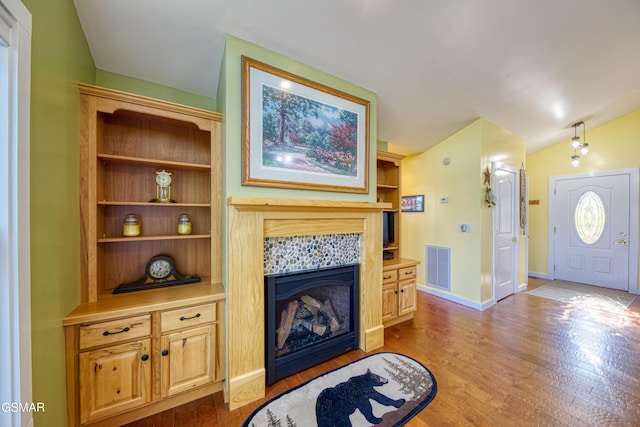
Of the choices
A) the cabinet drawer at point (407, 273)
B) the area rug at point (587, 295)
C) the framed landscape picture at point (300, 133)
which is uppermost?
the framed landscape picture at point (300, 133)

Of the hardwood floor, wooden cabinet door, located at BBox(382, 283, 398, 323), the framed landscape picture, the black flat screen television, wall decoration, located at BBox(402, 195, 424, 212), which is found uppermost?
the framed landscape picture

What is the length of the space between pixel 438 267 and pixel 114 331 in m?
4.15

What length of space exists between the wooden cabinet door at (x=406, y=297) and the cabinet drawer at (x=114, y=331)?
101 inches

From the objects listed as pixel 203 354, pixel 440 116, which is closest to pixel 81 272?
pixel 203 354

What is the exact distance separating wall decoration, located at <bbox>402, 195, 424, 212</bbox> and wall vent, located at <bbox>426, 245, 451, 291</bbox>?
28.3 inches

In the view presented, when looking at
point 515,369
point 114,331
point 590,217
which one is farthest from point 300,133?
point 590,217

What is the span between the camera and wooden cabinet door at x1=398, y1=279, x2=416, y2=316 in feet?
9.40

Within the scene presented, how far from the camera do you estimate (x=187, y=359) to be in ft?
5.41

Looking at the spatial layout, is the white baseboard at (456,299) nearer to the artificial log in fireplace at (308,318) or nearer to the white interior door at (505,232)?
the white interior door at (505,232)

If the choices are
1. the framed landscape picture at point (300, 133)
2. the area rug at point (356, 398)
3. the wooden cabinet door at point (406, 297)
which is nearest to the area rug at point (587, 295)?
the wooden cabinet door at point (406, 297)

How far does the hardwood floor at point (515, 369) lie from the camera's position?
61.2 inches

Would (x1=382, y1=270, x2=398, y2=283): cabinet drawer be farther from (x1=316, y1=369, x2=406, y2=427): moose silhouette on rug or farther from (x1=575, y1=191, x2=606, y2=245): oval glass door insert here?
(x1=575, y1=191, x2=606, y2=245): oval glass door insert

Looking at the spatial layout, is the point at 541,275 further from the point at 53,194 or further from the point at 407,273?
the point at 53,194

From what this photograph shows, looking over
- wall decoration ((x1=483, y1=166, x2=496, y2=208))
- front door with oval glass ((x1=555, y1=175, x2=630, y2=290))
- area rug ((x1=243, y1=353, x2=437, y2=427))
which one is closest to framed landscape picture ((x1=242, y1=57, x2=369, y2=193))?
area rug ((x1=243, y1=353, x2=437, y2=427))
